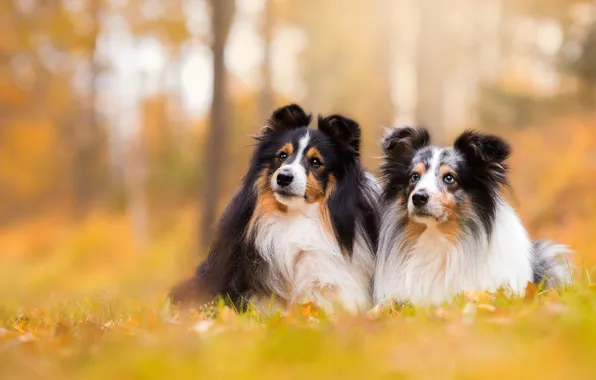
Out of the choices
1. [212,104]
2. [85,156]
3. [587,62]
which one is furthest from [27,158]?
[587,62]

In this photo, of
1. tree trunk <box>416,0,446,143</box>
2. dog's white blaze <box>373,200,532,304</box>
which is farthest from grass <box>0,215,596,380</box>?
tree trunk <box>416,0,446,143</box>

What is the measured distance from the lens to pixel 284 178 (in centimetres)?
506

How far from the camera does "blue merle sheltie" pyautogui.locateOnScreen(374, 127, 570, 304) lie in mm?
5027

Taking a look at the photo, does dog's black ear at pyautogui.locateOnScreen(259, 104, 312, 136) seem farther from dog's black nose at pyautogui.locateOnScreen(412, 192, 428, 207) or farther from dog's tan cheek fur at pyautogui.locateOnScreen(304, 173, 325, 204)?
dog's black nose at pyautogui.locateOnScreen(412, 192, 428, 207)

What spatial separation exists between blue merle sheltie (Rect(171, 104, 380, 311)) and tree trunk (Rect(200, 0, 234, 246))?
6246 millimetres

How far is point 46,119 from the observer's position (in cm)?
2562

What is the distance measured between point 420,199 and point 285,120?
1.44m

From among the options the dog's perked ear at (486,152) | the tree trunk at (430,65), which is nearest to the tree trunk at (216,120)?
the tree trunk at (430,65)

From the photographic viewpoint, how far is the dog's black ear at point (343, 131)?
5.38 m

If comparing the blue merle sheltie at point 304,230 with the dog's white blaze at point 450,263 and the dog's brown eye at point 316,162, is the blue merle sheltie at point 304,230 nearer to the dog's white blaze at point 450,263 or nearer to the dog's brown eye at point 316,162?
the dog's brown eye at point 316,162

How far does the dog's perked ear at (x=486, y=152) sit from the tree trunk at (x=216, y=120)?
7077mm

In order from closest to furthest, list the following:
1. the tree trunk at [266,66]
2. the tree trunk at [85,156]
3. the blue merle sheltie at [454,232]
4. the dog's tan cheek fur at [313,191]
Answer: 1. the blue merle sheltie at [454,232]
2. the dog's tan cheek fur at [313,191]
3. the tree trunk at [266,66]
4. the tree trunk at [85,156]

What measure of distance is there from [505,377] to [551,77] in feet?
48.7

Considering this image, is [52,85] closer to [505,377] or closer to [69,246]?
[69,246]
